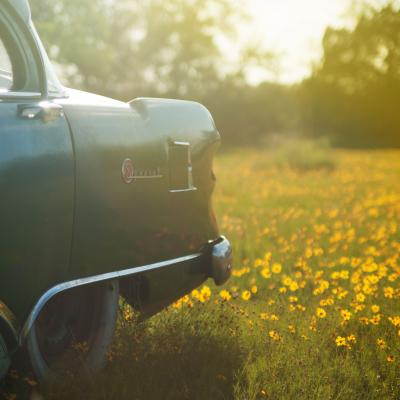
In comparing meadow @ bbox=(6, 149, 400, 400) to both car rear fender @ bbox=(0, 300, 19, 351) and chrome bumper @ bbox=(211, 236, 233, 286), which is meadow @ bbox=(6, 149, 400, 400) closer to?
chrome bumper @ bbox=(211, 236, 233, 286)

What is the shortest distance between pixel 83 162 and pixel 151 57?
3830 centimetres

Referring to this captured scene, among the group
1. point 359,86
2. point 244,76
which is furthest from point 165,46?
point 359,86

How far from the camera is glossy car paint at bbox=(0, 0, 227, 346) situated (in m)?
2.67

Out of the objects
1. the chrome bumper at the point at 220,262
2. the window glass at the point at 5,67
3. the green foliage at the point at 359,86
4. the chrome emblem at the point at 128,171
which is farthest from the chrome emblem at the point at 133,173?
the green foliage at the point at 359,86

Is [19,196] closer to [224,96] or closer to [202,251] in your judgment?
[202,251]

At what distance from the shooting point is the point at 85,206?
9.80 feet

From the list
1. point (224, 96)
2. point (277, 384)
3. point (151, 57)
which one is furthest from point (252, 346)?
point (151, 57)

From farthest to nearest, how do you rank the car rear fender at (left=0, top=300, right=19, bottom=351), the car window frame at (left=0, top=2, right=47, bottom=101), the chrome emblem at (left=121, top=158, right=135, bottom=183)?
1. the chrome emblem at (left=121, top=158, right=135, bottom=183)
2. the car window frame at (left=0, top=2, right=47, bottom=101)
3. the car rear fender at (left=0, top=300, right=19, bottom=351)

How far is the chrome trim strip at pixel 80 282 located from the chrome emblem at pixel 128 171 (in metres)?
0.42

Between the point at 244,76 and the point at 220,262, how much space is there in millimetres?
39147

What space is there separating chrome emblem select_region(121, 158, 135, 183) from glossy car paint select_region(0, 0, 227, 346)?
0.7 inches

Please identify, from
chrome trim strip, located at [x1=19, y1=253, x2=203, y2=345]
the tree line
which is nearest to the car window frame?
chrome trim strip, located at [x1=19, y1=253, x2=203, y2=345]

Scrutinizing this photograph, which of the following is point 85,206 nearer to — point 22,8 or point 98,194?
point 98,194

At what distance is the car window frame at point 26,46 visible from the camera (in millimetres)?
3027
